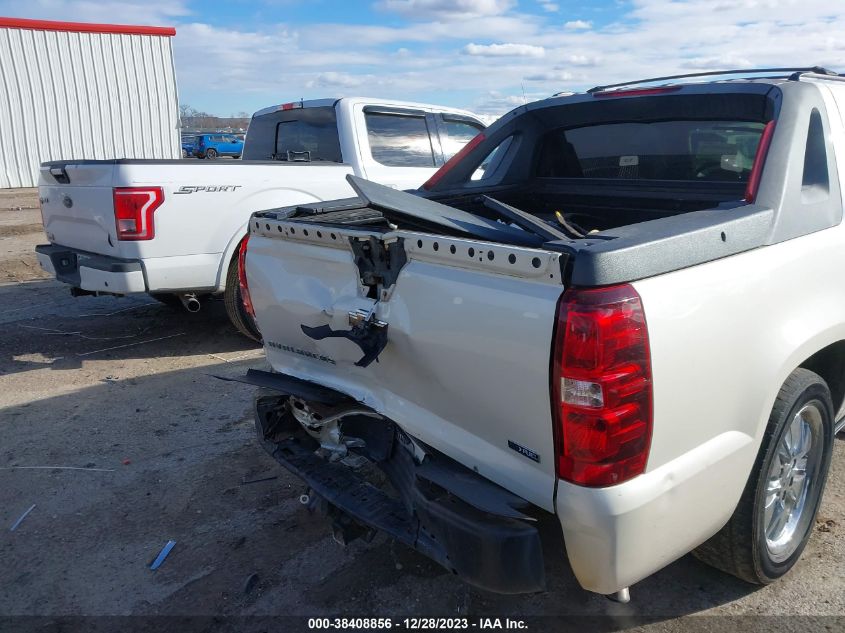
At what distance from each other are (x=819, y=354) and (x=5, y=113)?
22.6 metres

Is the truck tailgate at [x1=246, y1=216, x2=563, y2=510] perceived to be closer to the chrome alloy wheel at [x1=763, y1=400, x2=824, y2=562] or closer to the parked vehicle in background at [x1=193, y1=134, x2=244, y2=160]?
the chrome alloy wheel at [x1=763, y1=400, x2=824, y2=562]

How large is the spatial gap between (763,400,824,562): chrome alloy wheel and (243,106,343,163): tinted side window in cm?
498

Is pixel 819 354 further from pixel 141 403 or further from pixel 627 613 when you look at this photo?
pixel 141 403

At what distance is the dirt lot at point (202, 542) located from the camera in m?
2.78

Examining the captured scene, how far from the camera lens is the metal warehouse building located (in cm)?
2000

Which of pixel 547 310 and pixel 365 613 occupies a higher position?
pixel 547 310

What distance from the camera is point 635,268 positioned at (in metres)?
1.99

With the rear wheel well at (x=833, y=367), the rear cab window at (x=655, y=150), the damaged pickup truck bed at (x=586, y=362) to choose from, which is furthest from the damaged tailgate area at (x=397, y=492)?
the rear cab window at (x=655, y=150)

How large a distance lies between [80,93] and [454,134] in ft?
57.4

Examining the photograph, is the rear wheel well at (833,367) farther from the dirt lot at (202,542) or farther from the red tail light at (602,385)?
the red tail light at (602,385)

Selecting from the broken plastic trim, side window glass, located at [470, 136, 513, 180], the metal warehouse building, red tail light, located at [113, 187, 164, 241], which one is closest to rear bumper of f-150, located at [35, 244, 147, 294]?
red tail light, located at [113, 187, 164, 241]

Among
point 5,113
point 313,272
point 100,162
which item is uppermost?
point 5,113

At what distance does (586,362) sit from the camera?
1949 millimetres

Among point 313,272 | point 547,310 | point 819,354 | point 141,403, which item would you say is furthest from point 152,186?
point 819,354
